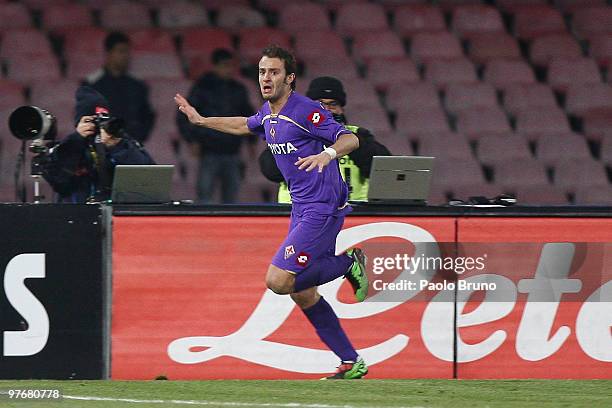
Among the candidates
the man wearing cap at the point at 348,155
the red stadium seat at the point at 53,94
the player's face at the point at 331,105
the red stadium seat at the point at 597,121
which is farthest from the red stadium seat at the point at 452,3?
the player's face at the point at 331,105

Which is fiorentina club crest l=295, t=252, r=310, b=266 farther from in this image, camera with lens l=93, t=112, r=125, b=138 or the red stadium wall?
camera with lens l=93, t=112, r=125, b=138

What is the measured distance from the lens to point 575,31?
16.0 metres

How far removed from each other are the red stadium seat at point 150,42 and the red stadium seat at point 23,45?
897mm

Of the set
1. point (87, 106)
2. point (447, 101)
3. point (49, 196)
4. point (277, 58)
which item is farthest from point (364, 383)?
point (447, 101)

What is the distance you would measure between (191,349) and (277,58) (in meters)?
1.97

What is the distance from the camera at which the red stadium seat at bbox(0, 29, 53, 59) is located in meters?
14.1

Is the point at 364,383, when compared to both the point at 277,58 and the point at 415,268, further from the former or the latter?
the point at 277,58

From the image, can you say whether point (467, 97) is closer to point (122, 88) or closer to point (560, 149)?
point (560, 149)

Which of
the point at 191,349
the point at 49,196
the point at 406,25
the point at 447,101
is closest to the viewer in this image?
the point at 191,349

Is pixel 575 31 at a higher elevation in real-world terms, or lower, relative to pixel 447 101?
higher

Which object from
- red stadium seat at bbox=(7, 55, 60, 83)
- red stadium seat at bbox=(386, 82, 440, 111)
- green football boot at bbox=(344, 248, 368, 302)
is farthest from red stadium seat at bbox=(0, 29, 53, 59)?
green football boot at bbox=(344, 248, 368, 302)

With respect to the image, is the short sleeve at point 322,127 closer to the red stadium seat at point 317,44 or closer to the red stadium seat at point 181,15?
the red stadium seat at point 317,44

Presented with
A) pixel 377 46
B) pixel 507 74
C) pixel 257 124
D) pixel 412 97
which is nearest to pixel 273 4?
pixel 377 46

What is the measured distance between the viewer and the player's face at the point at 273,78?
8344 mm
